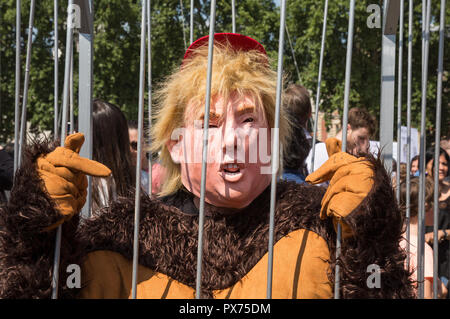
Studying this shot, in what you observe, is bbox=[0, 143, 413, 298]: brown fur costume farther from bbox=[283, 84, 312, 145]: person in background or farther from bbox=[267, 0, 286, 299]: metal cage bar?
bbox=[283, 84, 312, 145]: person in background

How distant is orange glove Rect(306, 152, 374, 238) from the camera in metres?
1.22

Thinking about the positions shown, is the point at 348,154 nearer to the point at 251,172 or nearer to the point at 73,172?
the point at 251,172

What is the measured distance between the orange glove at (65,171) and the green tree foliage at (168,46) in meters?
6.55

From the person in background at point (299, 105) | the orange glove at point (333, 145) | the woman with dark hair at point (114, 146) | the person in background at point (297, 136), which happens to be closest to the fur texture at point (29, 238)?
the orange glove at point (333, 145)

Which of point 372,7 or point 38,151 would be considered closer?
point 38,151

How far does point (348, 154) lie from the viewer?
1.30m

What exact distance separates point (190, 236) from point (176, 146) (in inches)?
10.1

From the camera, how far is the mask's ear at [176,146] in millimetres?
1510

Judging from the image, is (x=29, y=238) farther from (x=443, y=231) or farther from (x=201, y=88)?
(x=443, y=231)

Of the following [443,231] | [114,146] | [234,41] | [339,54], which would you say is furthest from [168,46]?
[234,41]

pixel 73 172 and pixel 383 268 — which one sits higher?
pixel 73 172

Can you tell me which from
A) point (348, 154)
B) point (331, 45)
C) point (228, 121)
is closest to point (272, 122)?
point (228, 121)

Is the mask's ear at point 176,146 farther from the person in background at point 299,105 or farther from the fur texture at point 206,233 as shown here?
the person in background at point 299,105

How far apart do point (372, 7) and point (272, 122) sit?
0.39m
